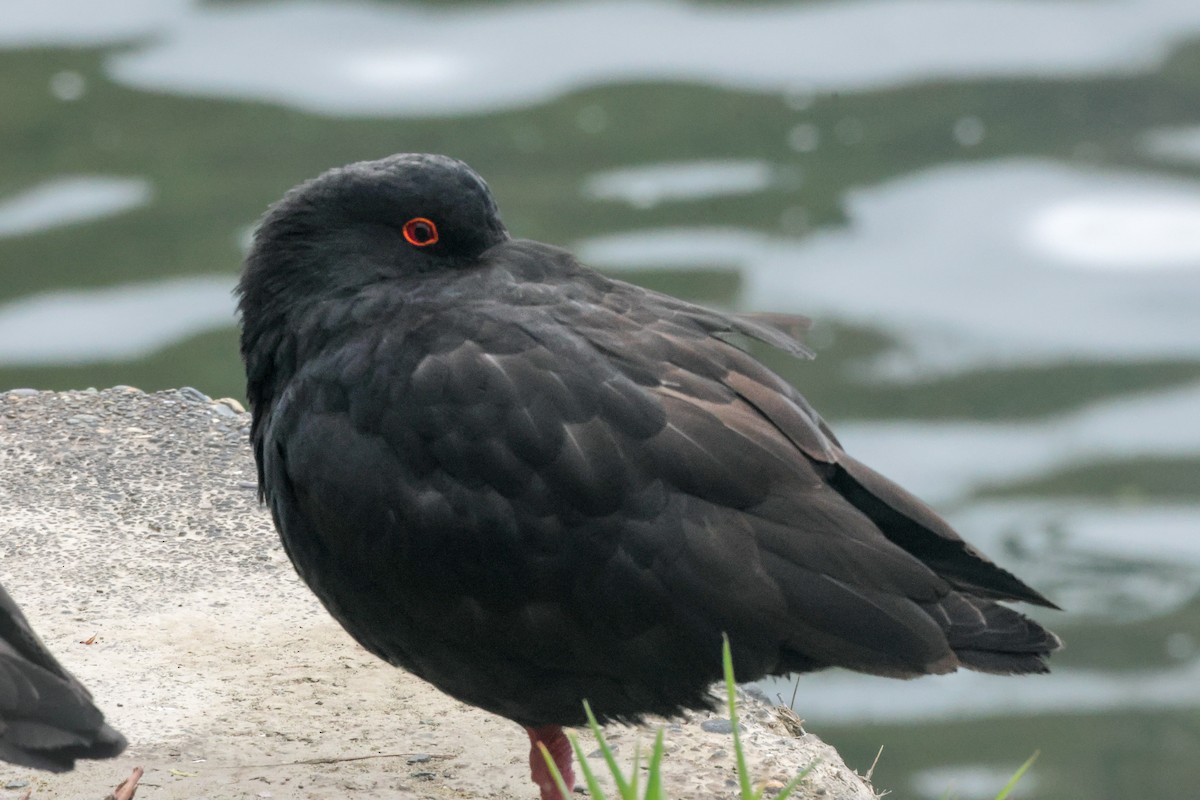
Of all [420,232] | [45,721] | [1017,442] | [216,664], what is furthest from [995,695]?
[45,721]

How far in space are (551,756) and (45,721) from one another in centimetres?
141

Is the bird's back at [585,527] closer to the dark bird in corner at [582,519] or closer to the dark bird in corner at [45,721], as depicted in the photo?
the dark bird in corner at [582,519]

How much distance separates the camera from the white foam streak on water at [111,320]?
46.4 ft

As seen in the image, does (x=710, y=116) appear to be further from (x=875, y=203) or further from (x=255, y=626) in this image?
(x=255, y=626)

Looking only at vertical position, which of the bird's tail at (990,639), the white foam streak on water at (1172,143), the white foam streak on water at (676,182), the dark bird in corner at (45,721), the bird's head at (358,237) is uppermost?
the white foam streak on water at (1172,143)

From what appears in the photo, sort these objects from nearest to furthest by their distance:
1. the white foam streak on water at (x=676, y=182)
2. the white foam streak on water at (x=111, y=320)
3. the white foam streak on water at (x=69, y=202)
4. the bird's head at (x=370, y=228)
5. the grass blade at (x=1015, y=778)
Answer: the grass blade at (x=1015, y=778), the bird's head at (x=370, y=228), the white foam streak on water at (x=111, y=320), the white foam streak on water at (x=69, y=202), the white foam streak on water at (x=676, y=182)

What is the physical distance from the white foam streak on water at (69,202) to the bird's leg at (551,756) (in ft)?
39.5

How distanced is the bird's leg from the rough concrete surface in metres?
0.18

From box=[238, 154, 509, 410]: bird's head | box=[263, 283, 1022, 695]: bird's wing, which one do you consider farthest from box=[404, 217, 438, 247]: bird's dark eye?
box=[263, 283, 1022, 695]: bird's wing

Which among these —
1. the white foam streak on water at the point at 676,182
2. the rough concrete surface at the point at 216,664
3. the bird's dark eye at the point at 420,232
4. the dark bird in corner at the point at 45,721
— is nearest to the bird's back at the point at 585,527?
the bird's dark eye at the point at 420,232

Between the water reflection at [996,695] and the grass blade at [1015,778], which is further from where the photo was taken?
the water reflection at [996,695]

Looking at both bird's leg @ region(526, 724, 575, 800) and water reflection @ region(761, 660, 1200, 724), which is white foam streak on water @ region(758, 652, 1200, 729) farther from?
bird's leg @ region(526, 724, 575, 800)

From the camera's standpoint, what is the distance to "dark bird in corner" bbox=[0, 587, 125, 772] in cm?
363

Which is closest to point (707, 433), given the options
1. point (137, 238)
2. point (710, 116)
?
point (137, 238)
